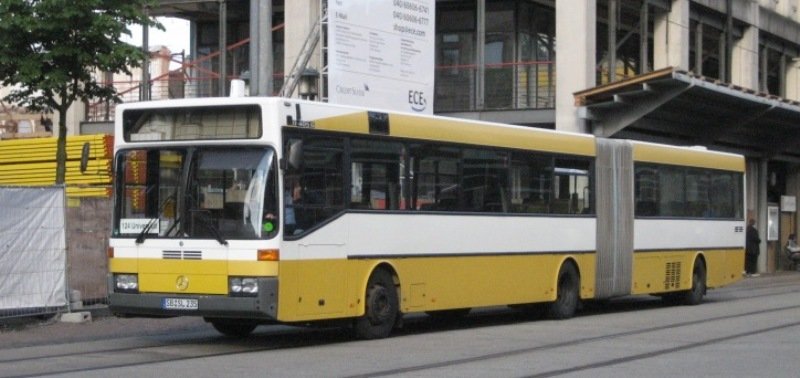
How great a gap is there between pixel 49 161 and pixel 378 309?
1240 cm

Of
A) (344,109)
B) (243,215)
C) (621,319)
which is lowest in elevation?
(621,319)

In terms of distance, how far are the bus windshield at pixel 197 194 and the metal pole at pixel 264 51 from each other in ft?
17.7

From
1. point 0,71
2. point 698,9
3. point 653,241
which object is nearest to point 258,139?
point 0,71

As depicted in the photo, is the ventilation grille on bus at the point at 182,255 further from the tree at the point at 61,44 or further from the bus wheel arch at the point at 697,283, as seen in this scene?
the bus wheel arch at the point at 697,283

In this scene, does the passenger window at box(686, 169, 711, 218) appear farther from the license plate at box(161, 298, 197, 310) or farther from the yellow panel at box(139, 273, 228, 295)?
the license plate at box(161, 298, 197, 310)

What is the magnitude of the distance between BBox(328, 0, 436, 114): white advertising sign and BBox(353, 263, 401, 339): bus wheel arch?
309 inches

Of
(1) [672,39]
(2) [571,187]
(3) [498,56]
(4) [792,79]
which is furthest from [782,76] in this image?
(2) [571,187]

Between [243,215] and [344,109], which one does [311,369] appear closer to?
Result: [243,215]

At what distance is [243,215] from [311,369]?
2610 mm

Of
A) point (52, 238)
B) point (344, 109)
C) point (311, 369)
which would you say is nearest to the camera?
point (311, 369)

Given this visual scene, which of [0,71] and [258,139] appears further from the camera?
[0,71]

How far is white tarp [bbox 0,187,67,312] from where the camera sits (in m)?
19.4

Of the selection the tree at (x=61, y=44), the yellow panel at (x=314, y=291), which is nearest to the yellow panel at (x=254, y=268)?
the yellow panel at (x=314, y=291)

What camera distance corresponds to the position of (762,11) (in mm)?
46031
